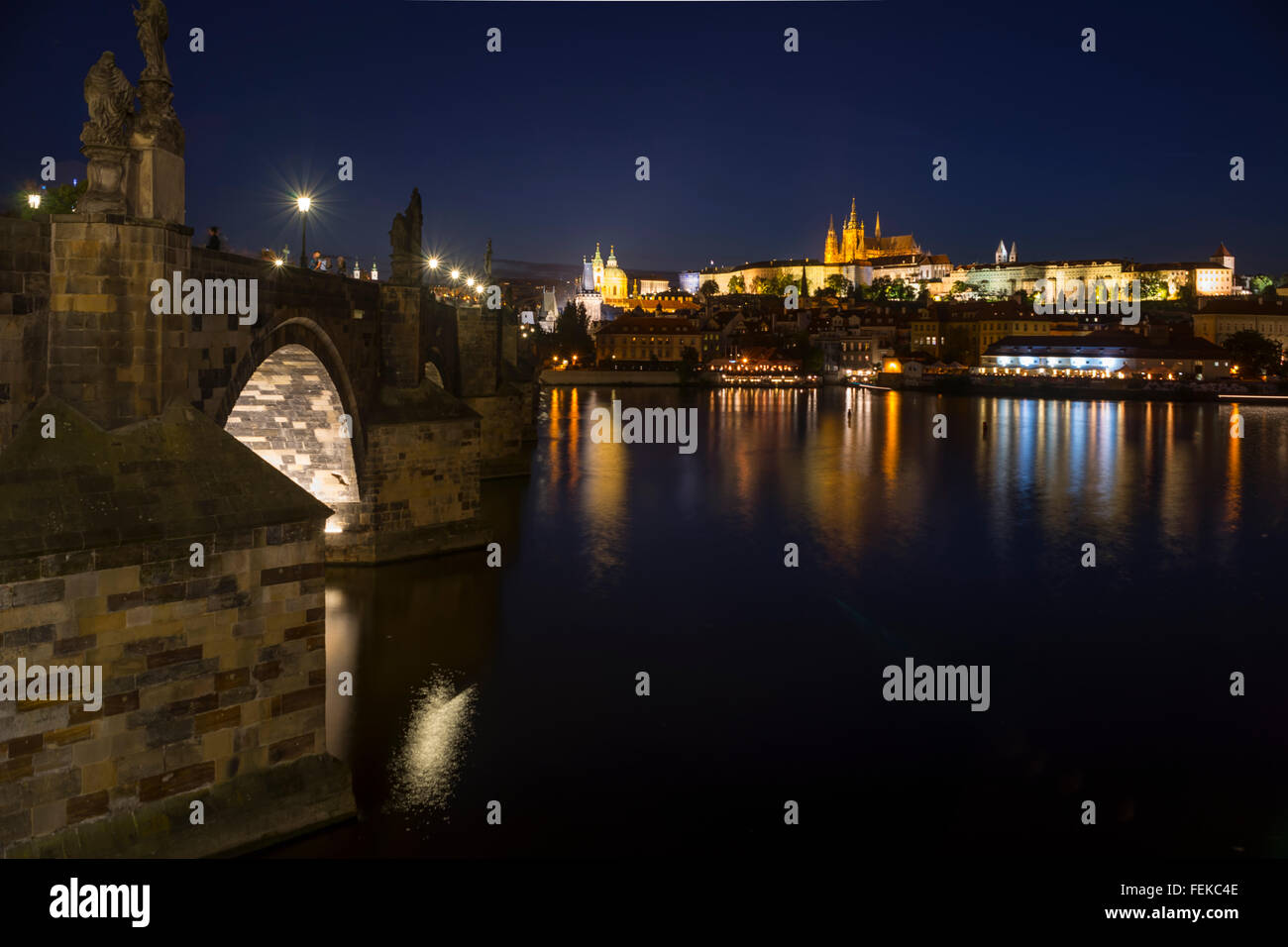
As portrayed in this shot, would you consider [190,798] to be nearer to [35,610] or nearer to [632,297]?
[35,610]

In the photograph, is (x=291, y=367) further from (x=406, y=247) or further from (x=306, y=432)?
(x=406, y=247)

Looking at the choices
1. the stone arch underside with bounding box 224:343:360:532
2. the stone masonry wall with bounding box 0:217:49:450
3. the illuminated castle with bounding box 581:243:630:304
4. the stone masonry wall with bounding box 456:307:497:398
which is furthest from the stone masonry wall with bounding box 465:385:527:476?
the illuminated castle with bounding box 581:243:630:304

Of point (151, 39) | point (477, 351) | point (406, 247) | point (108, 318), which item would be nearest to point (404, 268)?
point (406, 247)

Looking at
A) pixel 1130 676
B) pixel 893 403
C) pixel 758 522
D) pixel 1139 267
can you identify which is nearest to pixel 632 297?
pixel 1139 267

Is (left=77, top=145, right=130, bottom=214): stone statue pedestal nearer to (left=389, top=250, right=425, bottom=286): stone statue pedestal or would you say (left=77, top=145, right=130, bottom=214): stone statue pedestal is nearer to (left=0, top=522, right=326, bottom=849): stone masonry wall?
(left=0, top=522, right=326, bottom=849): stone masonry wall

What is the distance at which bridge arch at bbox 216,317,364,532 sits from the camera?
1474cm

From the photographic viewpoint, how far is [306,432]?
52.0 feet

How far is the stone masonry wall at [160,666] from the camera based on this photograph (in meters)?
6.59

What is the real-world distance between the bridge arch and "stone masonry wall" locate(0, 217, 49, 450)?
662 cm

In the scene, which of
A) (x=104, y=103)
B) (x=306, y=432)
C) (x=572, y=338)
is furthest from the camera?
(x=572, y=338)

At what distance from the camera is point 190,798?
7.39 m

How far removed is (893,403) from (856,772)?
64502 mm

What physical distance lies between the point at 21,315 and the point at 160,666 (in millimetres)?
2576

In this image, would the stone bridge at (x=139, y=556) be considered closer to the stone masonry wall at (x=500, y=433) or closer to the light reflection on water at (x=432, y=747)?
the light reflection on water at (x=432, y=747)
